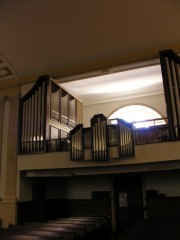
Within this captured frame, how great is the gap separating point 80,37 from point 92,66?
42.9 inches

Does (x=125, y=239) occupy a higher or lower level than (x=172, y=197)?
lower

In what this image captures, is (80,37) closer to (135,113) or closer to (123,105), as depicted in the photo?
(123,105)

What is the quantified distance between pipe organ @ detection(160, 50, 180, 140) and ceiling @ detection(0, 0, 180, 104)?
35 centimetres

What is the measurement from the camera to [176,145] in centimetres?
691

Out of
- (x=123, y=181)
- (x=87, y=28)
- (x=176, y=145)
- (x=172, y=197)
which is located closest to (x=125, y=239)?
(x=176, y=145)

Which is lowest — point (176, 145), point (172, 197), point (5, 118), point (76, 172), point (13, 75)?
point (172, 197)

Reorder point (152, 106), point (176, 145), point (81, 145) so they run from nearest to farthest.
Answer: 1. point (176, 145)
2. point (81, 145)
3. point (152, 106)

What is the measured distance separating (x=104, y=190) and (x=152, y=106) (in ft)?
13.6

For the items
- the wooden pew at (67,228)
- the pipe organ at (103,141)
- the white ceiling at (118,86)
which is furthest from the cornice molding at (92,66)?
the wooden pew at (67,228)

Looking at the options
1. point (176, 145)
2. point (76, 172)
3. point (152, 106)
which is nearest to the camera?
point (176, 145)

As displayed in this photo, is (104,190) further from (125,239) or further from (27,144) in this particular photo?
(125,239)

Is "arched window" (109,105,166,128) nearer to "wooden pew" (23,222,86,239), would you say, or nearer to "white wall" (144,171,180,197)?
"white wall" (144,171,180,197)

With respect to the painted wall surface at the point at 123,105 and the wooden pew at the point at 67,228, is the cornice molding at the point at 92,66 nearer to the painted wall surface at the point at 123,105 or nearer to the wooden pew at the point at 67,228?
the painted wall surface at the point at 123,105

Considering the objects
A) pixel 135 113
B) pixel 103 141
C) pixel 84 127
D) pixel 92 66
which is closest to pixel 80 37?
pixel 92 66
